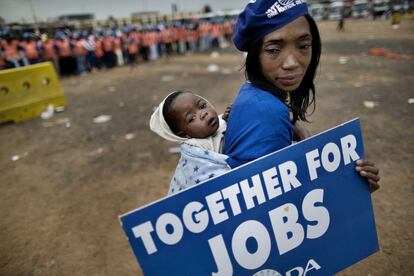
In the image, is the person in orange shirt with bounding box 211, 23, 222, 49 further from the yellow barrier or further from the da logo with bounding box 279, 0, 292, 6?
the da logo with bounding box 279, 0, 292, 6

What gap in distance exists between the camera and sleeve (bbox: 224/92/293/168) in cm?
103

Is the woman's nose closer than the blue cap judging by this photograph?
No

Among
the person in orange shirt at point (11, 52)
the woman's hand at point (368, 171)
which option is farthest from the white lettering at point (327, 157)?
the person in orange shirt at point (11, 52)

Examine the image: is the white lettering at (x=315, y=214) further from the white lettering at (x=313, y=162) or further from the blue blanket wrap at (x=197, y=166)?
the blue blanket wrap at (x=197, y=166)

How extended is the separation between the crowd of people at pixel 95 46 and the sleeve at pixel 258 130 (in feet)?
39.8

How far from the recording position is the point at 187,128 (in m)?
1.49

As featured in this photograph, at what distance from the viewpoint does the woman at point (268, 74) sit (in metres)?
1.05

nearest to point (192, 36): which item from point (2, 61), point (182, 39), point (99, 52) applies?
point (182, 39)

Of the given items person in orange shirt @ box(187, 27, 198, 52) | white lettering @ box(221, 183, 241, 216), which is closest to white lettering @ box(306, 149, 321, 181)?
white lettering @ box(221, 183, 241, 216)

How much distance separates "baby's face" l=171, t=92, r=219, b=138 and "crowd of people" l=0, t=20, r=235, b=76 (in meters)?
11.6

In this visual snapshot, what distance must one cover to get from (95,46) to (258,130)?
14312mm

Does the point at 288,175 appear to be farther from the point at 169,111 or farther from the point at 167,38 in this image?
the point at 167,38

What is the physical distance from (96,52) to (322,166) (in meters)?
14.4

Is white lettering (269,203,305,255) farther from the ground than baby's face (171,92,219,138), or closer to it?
closer to it
